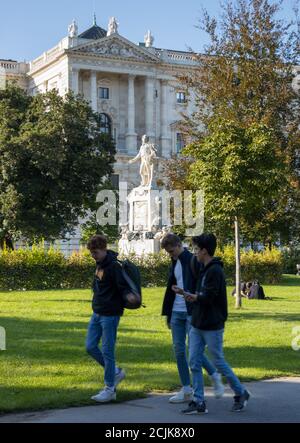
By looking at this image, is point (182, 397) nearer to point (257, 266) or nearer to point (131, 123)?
point (257, 266)

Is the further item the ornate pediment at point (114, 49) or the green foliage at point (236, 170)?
the ornate pediment at point (114, 49)

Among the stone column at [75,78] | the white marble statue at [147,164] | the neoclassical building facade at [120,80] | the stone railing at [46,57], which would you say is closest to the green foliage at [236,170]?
the white marble statue at [147,164]

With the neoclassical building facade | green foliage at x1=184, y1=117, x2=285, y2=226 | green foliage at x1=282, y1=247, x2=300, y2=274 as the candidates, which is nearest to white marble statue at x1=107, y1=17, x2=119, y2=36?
the neoclassical building facade

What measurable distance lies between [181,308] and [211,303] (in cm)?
71

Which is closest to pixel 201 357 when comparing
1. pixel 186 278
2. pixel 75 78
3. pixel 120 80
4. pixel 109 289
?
pixel 186 278

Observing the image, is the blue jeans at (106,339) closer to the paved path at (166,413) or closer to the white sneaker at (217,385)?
the paved path at (166,413)

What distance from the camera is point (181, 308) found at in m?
9.38

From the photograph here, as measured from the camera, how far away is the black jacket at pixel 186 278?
923 centimetres

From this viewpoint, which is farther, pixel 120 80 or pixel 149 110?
pixel 149 110

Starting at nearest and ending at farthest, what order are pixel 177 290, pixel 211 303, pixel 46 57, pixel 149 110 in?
1. pixel 211 303
2. pixel 177 290
3. pixel 46 57
4. pixel 149 110

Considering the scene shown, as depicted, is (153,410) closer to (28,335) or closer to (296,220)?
(28,335)

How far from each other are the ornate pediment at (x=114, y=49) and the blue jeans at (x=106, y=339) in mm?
69970

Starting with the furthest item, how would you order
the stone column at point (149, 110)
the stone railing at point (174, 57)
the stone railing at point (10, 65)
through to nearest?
the stone railing at point (10, 65) → the stone railing at point (174, 57) → the stone column at point (149, 110)

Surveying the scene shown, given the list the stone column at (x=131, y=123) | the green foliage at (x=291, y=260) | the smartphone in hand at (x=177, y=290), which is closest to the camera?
the smartphone in hand at (x=177, y=290)
